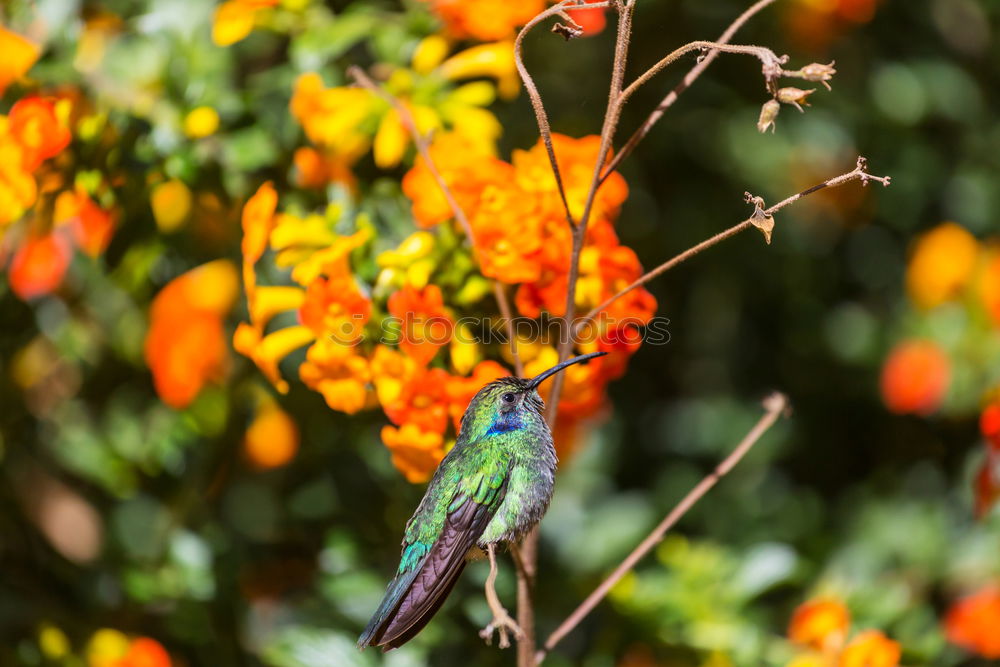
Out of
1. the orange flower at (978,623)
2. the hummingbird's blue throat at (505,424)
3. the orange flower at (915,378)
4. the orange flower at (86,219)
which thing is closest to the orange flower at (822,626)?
the orange flower at (978,623)

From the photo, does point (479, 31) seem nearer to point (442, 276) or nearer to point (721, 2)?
point (442, 276)

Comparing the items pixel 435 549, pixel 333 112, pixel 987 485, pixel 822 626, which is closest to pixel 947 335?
pixel 987 485

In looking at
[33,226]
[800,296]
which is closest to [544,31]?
[33,226]

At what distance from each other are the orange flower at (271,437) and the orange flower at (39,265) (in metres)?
0.29

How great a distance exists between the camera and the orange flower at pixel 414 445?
0.68 metres

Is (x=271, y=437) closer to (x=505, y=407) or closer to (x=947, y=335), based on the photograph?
(x=505, y=407)

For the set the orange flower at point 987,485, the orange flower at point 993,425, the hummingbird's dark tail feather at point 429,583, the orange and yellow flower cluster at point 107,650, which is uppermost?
the orange flower at point 987,485

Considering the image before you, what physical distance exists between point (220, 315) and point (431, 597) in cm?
74

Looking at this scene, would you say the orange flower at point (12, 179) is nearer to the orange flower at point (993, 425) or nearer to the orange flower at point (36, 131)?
the orange flower at point (36, 131)

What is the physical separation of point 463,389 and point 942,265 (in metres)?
1.14

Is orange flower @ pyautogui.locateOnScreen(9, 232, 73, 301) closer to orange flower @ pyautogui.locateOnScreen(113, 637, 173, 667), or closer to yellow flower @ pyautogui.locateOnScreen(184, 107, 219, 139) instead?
yellow flower @ pyautogui.locateOnScreen(184, 107, 219, 139)

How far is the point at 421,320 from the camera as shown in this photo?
29.3 inches

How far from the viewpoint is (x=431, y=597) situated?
1.65 ft

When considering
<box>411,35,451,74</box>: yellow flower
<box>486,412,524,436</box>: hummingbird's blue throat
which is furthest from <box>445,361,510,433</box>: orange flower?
<box>411,35,451,74</box>: yellow flower
